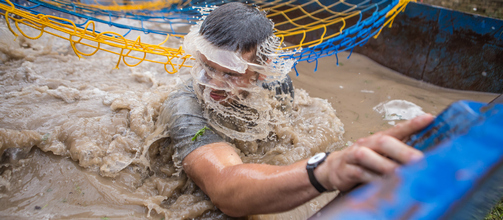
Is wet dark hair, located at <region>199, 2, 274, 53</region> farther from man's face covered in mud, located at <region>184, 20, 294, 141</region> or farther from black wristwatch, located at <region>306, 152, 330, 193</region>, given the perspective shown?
black wristwatch, located at <region>306, 152, 330, 193</region>

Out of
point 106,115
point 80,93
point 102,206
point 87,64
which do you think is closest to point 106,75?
point 87,64

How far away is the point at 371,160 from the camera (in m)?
0.88

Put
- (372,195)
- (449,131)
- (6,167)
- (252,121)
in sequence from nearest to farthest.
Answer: (372,195)
(449,131)
(6,167)
(252,121)

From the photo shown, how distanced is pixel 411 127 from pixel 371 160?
0.22 m

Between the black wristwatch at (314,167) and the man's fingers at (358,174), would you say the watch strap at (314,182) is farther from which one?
the man's fingers at (358,174)

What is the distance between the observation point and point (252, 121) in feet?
8.05

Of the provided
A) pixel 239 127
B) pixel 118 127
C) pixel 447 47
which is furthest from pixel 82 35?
pixel 447 47

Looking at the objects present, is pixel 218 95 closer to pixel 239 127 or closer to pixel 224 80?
pixel 224 80

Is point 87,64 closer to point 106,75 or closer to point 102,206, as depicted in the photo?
point 106,75

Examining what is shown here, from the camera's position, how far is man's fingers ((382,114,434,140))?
36.5 inches

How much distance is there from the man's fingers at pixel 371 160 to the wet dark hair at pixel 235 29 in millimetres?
1183

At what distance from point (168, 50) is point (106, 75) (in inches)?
61.9

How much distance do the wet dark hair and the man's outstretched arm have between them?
70 centimetres

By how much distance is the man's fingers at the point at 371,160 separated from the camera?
33.0 inches
